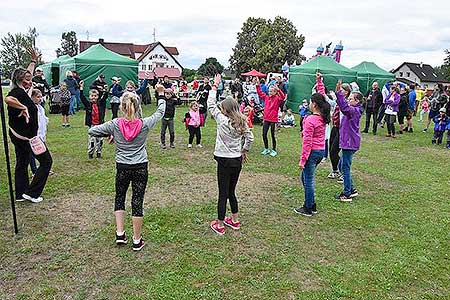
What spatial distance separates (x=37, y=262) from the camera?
13.7ft

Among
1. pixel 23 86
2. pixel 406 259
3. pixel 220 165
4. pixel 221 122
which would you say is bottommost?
pixel 406 259

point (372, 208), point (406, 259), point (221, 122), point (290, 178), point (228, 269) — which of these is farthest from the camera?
point (290, 178)

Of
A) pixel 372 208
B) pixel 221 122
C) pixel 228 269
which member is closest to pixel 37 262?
→ pixel 228 269

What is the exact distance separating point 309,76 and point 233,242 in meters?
16.4

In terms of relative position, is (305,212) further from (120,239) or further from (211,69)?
(211,69)

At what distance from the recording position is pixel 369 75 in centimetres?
2206

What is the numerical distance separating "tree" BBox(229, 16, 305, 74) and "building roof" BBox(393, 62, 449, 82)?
99.8 ft

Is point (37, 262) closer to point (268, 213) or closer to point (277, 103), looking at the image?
point (268, 213)

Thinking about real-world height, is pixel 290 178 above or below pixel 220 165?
below

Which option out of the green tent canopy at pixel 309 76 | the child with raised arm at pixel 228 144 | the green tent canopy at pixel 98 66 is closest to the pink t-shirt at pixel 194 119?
the child with raised arm at pixel 228 144

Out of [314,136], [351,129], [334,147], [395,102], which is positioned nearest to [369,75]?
[395,102]

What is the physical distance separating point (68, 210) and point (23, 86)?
6.27 feet

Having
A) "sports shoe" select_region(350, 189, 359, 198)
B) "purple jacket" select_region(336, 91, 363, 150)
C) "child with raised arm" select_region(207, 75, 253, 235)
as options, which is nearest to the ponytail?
"purple jacket" select_region(336, 91, 363, 150)

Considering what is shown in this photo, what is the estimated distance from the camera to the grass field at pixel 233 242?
12.6 feet
